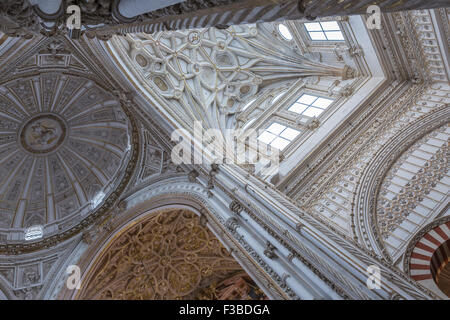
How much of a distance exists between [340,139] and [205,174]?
16.8 ft

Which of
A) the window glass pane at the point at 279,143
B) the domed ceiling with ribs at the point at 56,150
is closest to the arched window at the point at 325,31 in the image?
the window glass pane at the point at 279,143

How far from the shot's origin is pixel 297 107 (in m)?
15.4

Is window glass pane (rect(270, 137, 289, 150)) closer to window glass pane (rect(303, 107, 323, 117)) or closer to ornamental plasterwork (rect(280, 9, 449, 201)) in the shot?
window glass pane (rect(303, 107, 323, 117))

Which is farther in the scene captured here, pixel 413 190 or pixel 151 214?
pixel 151 214

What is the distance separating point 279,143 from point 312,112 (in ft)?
6.50

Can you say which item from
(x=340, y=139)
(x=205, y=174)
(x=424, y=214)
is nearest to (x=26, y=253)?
(x=205, y=174)

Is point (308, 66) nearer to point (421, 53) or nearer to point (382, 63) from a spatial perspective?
point (382, 63)

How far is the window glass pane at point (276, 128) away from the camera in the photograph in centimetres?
1489

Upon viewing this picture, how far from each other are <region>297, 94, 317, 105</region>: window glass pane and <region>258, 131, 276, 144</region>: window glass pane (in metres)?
2.27

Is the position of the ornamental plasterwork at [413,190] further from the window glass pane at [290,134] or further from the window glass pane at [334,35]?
the window glass pane at [334,35]

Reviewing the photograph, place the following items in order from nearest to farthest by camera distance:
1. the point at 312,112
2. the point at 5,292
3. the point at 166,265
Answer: the point at 5,292, the point at 312,112, the point at 166,265

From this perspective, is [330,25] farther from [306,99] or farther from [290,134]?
[290,134]

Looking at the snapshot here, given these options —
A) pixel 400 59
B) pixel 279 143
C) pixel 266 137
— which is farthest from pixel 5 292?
pixel 400 59

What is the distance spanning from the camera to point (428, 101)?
1099 centimetres
